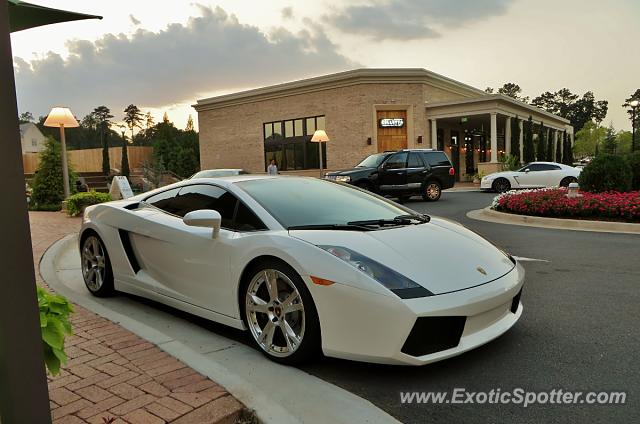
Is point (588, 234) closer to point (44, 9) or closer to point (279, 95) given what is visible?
point (44, 9)

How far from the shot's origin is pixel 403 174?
16.9m

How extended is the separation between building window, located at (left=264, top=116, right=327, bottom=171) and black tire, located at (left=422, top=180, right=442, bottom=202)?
14340 mm

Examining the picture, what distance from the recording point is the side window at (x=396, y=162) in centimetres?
1684

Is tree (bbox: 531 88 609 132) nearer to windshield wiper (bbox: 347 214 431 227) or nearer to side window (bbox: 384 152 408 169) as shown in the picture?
side window (bbox: 384 152 408 169)

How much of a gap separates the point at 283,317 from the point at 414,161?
14.5 m

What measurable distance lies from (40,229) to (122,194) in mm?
4856

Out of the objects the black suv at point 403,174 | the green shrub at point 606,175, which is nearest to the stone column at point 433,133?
the black suv at point 403,174

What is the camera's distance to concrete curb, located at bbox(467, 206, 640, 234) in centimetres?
967

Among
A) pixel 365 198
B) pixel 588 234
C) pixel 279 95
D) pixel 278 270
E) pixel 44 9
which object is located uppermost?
pixel 279 95

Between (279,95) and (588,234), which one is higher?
(279,95)

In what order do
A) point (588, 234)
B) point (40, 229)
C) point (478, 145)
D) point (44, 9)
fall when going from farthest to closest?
point (478, 145) < point (40, 229) < point (588, 234) < point (44, 9)

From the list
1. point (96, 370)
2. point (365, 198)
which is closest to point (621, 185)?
point (365, 198)

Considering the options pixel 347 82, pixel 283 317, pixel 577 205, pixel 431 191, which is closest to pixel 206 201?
pixel 283 317

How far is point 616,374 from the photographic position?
314cm
